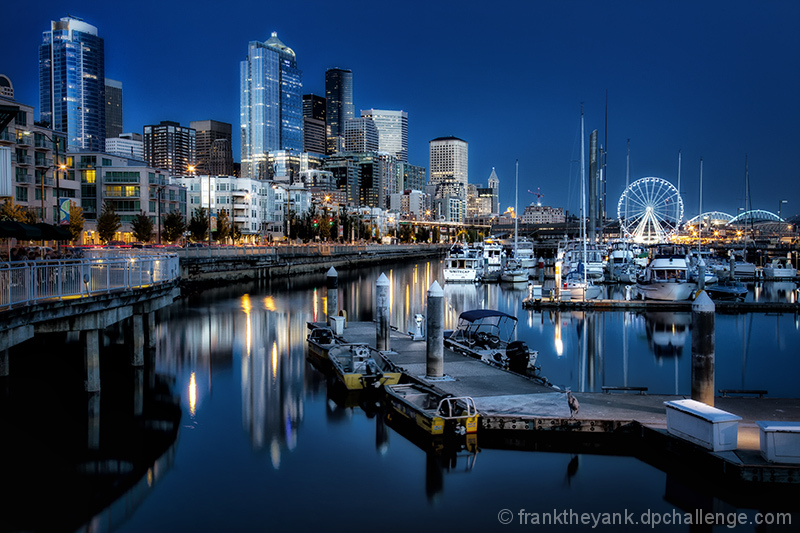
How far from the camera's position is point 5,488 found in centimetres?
1680

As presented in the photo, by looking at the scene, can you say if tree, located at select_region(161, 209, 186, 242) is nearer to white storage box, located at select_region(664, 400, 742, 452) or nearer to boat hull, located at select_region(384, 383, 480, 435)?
boat hull, located at select_region(384, 383, 480, 435)

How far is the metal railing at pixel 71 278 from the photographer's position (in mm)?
19203

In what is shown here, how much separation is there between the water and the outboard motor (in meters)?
2.28

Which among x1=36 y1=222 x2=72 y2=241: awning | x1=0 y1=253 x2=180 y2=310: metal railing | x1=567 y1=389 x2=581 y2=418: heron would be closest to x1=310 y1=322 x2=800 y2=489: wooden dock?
x1=567 y1=389 x2=581 y2=418: heron

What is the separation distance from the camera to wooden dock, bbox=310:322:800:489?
629 inches

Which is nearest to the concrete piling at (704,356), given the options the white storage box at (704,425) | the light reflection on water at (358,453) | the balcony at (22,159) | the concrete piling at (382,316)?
the white storage box at (704,425)

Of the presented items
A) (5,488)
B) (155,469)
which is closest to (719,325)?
(155,469)

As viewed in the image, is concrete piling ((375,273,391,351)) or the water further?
concrete piling ((375,273,391,351))

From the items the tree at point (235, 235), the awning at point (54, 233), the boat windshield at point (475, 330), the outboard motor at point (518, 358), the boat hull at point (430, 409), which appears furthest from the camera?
the tree at point (235, 235)

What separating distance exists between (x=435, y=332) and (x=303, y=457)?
6.27 m

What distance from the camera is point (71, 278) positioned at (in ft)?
73.3

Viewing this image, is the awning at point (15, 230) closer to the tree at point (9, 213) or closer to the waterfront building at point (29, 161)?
the tree at point (9, 213)

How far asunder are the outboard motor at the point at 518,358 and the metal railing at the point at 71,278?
16.0 metres

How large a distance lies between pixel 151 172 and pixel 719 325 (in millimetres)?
91911
